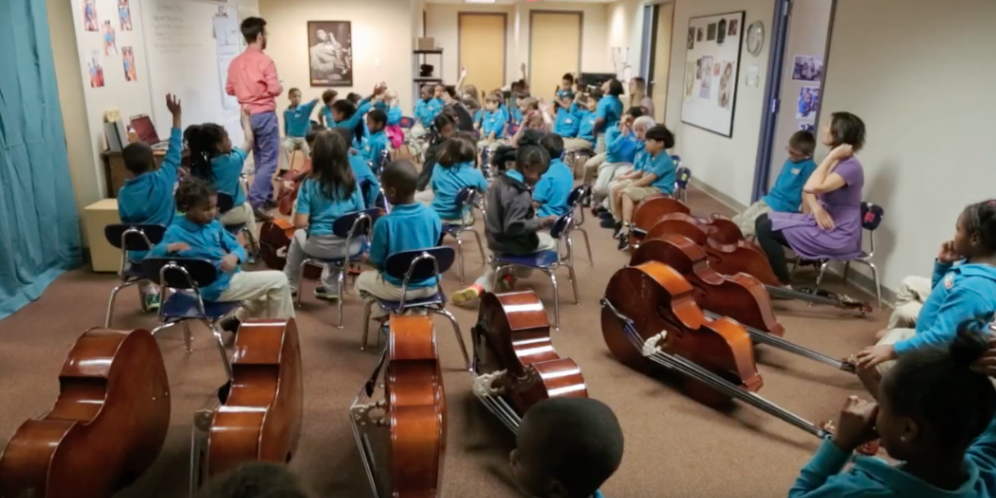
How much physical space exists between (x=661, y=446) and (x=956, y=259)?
142 cm

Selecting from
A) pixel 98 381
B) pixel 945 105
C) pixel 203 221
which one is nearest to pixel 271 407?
pixel 98 381

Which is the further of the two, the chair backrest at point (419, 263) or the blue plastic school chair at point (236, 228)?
the blue plastic school chair at point (236, 228)

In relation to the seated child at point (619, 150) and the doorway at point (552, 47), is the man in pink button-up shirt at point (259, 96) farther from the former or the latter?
the doorway at point (552, 47)

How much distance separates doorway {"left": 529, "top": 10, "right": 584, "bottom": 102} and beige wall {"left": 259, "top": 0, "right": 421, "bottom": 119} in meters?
4.16

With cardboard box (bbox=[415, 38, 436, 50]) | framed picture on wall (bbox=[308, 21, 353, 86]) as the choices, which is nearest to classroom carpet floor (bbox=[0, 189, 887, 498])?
framed picture on wall (bbox=[308, 21, 353, 86])

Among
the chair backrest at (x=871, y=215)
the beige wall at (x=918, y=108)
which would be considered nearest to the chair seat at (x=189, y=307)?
the chair backrest at (x=871, y=215)

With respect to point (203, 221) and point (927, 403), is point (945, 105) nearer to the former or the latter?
point (927, 403)

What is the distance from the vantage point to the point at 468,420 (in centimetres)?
282

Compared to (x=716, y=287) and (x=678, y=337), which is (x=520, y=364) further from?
(x=716, y=287)

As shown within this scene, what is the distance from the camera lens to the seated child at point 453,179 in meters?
4.57

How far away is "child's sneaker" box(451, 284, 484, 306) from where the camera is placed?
4.07m

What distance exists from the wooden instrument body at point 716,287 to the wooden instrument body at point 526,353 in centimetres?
100

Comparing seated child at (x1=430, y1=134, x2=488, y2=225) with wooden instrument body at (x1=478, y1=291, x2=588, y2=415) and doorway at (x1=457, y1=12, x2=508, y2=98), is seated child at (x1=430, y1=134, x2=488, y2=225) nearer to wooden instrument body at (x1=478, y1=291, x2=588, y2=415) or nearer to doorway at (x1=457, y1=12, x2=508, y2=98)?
wooden instrument body at (x1=478, y1=291, x2=588, y2=415)

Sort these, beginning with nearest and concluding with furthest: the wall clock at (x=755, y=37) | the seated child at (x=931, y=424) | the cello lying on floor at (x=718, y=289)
A: the seated child at (x=931, y=424), the cello lying on floor at (x=718, y=289), the wall clock at (x=755, y=37)
